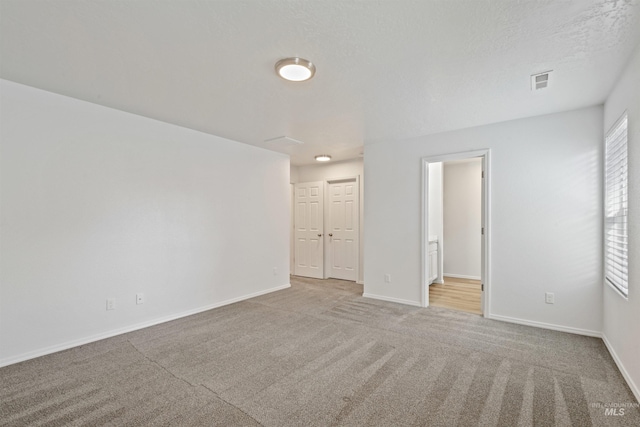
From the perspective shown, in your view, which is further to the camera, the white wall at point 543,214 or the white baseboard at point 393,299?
the white baseboard at point 393,299

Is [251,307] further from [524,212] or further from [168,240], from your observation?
[524,212]

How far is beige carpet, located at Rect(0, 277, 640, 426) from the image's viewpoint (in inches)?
76.8

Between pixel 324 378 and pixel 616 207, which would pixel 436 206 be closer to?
pixel 616 207

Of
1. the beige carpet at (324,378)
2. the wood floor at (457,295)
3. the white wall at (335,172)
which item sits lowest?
the wood floor at (457,295)

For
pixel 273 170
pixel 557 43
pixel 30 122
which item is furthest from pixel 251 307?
pixel 557 43

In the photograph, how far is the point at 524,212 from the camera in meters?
3.61

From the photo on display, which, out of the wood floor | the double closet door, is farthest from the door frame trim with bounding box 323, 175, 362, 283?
the wood floor

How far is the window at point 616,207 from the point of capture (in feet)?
8.20

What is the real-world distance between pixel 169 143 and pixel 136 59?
64.8 inches

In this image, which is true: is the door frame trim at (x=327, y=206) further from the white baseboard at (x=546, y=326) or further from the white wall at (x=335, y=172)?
the white baseboard at (x=546, y=326)

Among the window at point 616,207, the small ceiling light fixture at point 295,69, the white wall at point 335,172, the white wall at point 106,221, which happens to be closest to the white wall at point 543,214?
the window at point 616,207

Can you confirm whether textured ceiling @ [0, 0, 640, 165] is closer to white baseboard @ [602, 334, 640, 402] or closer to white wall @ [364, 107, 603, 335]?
white wall @ [364, 107, 603, 335]

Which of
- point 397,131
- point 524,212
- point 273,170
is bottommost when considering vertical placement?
point 524,212

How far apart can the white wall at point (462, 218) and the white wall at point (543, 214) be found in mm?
2663
